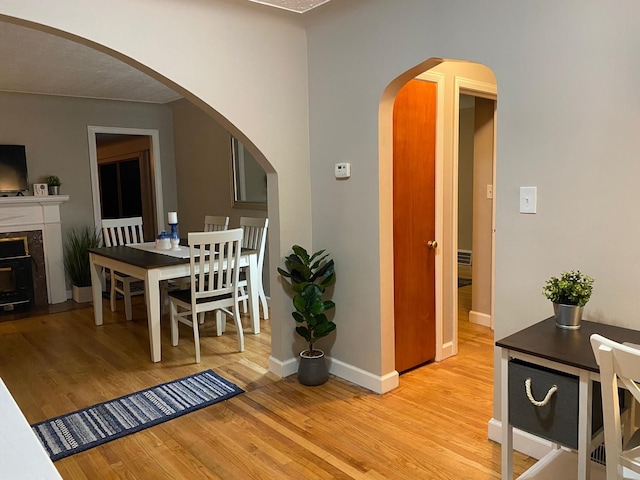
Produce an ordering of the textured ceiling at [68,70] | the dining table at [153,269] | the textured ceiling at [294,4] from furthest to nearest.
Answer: the dining table at [153,269] → the textured ceiling at [68,70] → the textured ceiling at [294,4]

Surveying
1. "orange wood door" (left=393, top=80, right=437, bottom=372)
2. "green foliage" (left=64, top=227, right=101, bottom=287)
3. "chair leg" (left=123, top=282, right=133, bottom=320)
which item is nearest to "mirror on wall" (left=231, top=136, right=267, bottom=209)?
"chair leg" (left=123, top=282, right=133, bottom=320)

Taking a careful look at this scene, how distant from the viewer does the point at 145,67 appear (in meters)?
2.71

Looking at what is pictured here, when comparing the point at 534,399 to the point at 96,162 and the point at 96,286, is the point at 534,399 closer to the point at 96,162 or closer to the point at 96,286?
the point at 96,286

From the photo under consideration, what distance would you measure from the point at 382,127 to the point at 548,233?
3.80 feet

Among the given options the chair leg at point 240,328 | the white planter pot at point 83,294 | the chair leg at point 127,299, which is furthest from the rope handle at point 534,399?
the white planter pot at point 83,294

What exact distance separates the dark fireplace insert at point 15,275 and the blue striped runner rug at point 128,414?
311 cm

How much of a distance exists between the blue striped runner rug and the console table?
1.83 meters

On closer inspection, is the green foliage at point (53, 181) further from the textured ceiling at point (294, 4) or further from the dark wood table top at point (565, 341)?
the dark wood table top at point (565, 341)

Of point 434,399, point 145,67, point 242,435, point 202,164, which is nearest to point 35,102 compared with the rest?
point 202,164

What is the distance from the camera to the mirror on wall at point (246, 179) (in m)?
5.25

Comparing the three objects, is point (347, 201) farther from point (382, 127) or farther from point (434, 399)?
point (434, 399)

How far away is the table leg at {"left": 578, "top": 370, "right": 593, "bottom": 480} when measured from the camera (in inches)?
66.1

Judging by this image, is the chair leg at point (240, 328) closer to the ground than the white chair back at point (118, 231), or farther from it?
closer to the ground

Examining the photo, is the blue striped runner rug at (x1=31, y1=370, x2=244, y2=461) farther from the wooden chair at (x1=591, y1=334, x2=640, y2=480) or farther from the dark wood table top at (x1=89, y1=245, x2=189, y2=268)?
the wooden chair at (x1=591, y1=334, x2=640, y2=480)
